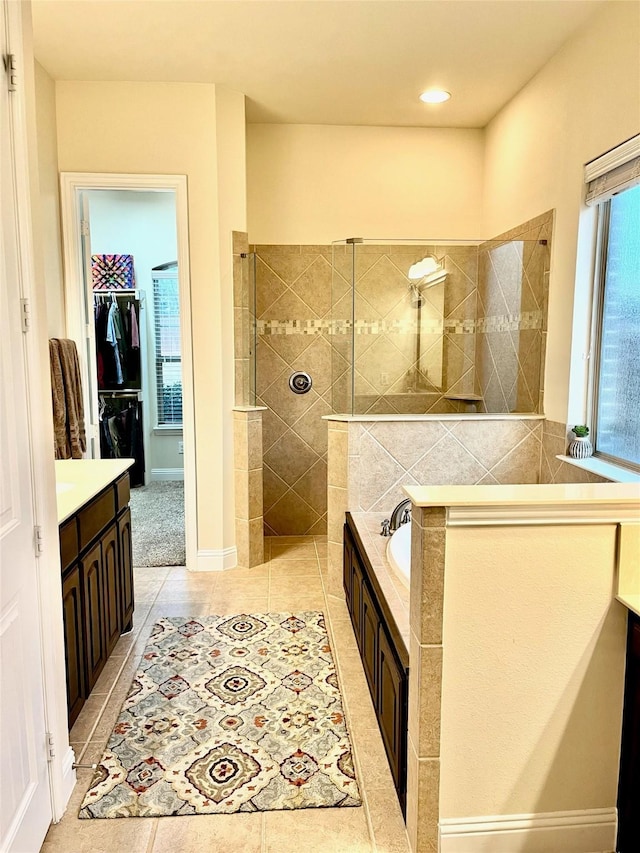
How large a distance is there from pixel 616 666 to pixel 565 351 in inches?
71.5

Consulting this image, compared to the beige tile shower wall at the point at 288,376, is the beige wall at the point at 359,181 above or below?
above

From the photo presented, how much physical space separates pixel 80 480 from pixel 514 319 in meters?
2.51

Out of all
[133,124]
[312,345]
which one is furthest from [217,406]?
[133,124]

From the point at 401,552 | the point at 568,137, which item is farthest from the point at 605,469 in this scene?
the point at 568,137

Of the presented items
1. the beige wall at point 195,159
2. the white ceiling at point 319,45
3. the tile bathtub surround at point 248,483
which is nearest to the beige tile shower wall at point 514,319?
the white ceiling at point 319,45

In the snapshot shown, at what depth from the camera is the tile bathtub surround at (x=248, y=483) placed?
12.6 ft

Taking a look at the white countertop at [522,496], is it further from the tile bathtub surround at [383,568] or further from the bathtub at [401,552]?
the bathtub at [401,552]

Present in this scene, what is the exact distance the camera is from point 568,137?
2986mm

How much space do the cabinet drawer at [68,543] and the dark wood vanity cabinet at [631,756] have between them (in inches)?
68.8

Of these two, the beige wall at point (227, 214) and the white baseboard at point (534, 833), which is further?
the beige wall at point (227, 214)

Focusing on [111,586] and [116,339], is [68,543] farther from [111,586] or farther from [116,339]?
[116,339]

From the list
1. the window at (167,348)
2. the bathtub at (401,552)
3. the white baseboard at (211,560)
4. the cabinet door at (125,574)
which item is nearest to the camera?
the bathtub at (401,552)

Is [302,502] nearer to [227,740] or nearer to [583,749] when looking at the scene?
[227,740]

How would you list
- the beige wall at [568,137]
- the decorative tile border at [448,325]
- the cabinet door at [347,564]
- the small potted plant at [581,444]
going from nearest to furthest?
the beige wall at [568,137] < the small potted plant at [581,444] < the cabinet door at [347,564] < the decorative tile border at [448,325]
